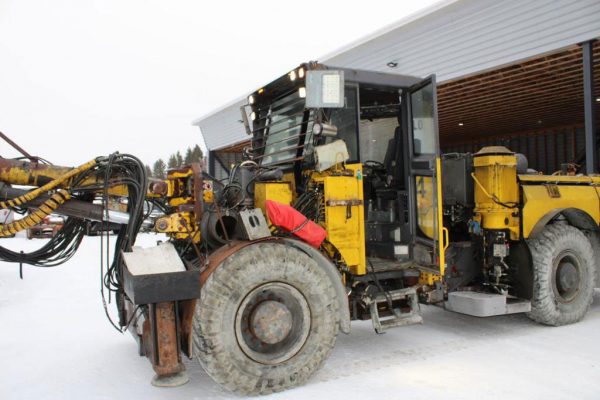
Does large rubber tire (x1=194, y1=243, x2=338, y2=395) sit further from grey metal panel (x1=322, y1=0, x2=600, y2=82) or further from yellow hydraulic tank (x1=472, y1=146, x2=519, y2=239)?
grey metal panel (x1=322, y1=0, x2=600, y2=82)

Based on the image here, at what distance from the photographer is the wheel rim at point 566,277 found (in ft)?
19.3

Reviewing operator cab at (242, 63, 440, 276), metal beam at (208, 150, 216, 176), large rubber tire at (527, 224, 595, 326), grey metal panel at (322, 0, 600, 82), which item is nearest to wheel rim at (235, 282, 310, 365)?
operator cab at (242, 63, 440, 276)

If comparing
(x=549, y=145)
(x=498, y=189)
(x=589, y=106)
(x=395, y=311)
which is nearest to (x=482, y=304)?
(x=395, y=311)

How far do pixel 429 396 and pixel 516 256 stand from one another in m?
2.78

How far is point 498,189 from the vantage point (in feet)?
18.5

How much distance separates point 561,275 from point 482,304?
143 cm

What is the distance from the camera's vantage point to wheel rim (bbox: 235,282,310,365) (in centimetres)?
379

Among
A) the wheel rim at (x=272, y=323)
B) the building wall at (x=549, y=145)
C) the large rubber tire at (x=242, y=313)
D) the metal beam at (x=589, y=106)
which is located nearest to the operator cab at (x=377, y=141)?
the large rubber tire at (x=242, y=313)

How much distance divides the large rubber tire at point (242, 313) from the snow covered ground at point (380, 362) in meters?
0.19

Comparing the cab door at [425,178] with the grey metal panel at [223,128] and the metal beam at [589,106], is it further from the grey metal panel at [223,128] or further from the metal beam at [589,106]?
the grey metal panel at [223,128]

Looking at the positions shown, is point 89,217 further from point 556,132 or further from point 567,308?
point 556,132

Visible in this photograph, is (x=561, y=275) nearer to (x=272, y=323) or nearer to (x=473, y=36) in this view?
(x=272, y=323)

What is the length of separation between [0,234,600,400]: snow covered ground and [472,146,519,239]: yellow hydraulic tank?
1.28 m

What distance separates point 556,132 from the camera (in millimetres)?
20031
